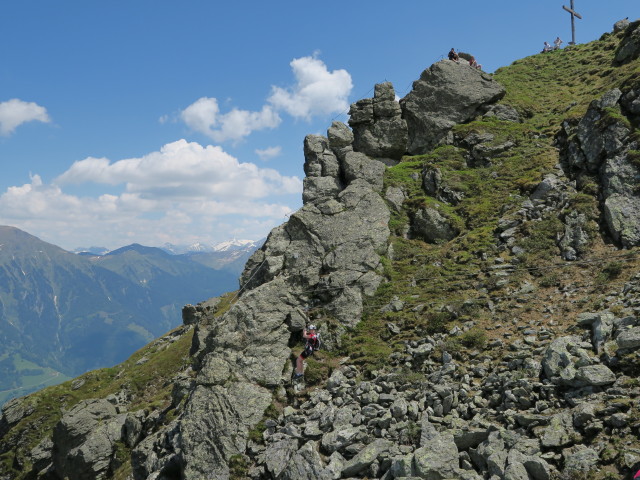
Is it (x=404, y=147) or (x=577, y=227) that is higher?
(x=404, y=147)

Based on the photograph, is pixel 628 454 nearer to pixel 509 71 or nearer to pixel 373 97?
pixel 373 97

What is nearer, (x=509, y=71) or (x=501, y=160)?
(x=501, y=160)

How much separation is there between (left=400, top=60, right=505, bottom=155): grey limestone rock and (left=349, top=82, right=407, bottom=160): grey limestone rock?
229 centimetres

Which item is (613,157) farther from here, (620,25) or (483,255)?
(620,25)

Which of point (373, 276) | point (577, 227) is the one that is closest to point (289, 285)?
point (373, 276)

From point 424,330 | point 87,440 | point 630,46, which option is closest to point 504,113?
point 630,46

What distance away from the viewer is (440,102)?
47.5 meters

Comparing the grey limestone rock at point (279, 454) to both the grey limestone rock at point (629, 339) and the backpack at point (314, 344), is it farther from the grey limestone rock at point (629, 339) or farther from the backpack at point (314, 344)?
the grey limestone rock at point (629, 339)

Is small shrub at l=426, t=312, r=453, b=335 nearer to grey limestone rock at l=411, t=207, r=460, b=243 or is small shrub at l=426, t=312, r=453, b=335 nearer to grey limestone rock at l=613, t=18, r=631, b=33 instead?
grey limestone rock at l=411, t=207, r=460, b=243

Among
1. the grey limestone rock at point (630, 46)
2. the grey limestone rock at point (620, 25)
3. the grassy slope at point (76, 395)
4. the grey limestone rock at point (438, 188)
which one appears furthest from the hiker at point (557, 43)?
the grassy slope at point (76, 395)

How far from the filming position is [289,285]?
2808 centimetres

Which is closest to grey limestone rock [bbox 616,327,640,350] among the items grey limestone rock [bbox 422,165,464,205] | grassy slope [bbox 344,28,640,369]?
grassy slope [bbox 344,28,640,369]

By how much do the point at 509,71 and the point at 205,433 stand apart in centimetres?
7318

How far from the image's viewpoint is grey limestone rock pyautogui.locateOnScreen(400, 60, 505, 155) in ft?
154
